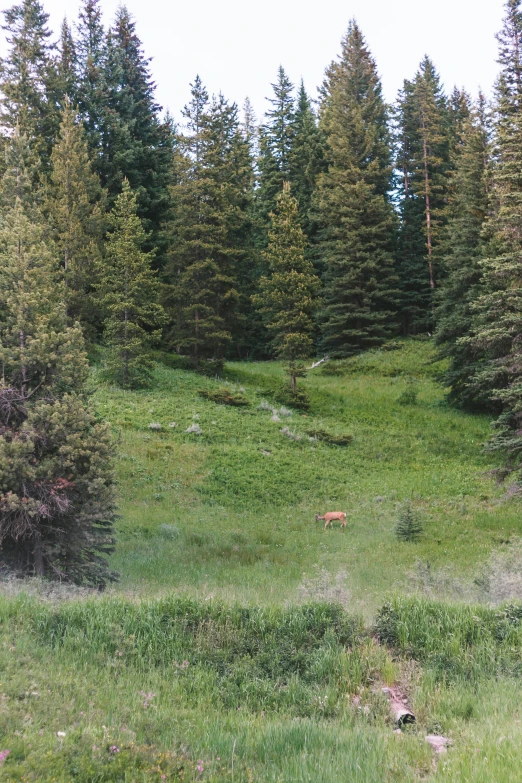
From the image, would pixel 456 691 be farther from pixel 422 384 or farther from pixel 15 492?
pixel 422 384

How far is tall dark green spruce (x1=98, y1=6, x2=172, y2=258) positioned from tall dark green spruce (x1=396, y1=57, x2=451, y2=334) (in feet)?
63.5

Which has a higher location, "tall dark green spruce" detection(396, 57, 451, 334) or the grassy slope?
"tall dark green spruce" detection(396, 57, 451, 334)

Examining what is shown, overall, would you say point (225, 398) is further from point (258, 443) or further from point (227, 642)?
point (227, 642)

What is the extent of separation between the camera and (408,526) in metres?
16.1

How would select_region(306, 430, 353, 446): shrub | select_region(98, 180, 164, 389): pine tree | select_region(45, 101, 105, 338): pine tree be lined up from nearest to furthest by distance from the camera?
select_region(306, 430, 353, 446): shrub → select_region(98, 180, 164, 389): pine tree → select_region(45, 101, 105, 338): pine tree

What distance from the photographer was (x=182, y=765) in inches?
162

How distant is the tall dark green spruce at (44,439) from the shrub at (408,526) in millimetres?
8871

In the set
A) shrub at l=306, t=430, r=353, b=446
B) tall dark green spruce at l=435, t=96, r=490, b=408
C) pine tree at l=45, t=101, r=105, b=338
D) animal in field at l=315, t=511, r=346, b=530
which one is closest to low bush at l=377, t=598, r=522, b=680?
animal in field at l=315, t=511, r=346, b=530

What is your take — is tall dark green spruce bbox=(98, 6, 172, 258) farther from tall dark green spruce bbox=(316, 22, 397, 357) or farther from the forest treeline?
tall dark green spruce bbox=(316, 22, 397, 357)

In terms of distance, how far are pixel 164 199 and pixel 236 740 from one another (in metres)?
42.5

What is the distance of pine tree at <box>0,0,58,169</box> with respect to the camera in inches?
1415

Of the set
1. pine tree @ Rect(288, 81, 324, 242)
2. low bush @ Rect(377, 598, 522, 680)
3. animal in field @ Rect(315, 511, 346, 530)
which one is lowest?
animal in field @ Rect(315, 511, 346, 530)

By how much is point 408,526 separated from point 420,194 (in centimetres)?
3513

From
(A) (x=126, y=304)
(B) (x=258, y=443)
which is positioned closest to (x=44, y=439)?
(B) (x=258, y=443)
